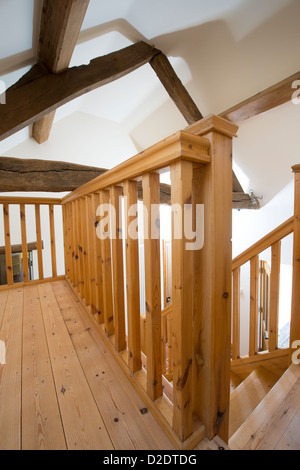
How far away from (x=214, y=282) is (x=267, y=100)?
7.50 feet

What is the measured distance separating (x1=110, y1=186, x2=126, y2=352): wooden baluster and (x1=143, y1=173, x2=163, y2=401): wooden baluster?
29cm

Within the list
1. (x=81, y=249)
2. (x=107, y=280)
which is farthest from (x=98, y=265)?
(x=81, y=249)

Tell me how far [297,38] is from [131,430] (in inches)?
113

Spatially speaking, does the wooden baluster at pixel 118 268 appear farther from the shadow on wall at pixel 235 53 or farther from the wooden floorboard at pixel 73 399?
the shadow on wall at pixel 235 53

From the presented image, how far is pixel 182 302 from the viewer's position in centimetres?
56

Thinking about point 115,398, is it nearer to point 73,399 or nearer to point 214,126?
point 73,399

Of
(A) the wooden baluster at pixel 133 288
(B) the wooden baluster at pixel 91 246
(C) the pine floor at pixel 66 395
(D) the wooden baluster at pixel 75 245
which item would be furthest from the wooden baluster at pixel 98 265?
(D) the wooden baluster at pixel 75 245

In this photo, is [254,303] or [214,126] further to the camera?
[254,303]

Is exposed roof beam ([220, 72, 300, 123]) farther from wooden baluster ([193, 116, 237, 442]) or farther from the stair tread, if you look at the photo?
the stair tread

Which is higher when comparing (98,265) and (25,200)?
(25,200)

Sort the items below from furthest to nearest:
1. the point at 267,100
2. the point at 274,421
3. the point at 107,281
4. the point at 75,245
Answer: the point at 267,100 → the point at 75,245 → the point at 107,281 → the point at 274,421

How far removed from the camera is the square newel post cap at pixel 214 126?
0.54 m

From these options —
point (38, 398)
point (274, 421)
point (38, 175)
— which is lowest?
point (274, 421)

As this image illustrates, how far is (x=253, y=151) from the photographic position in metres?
2.95
